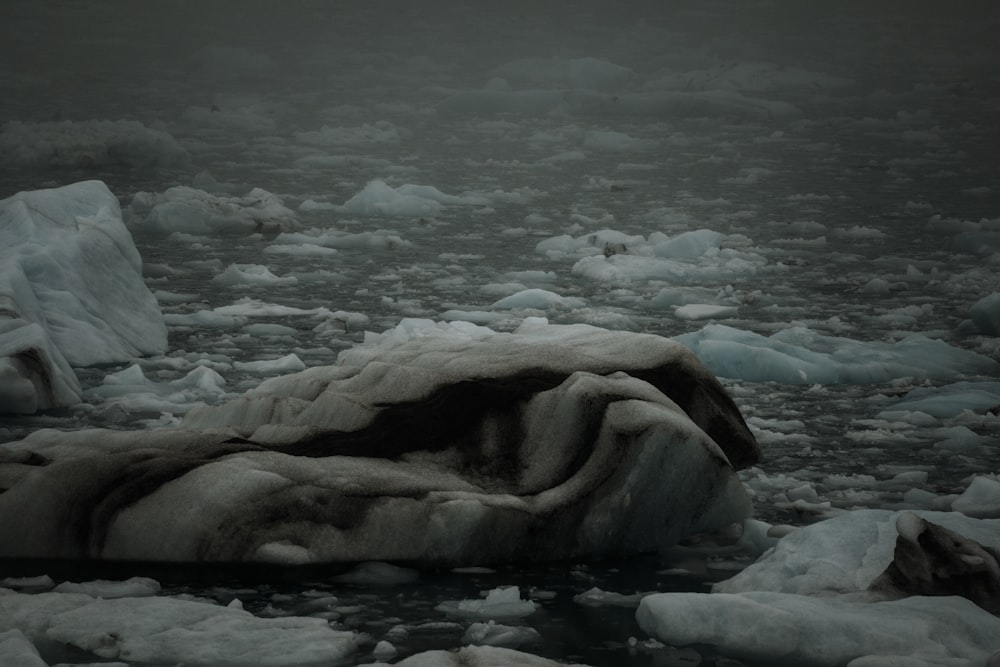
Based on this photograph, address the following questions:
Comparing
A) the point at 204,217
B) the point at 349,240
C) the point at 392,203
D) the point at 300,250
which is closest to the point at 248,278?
the point at 300,250

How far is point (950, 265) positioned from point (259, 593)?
827 centimetres

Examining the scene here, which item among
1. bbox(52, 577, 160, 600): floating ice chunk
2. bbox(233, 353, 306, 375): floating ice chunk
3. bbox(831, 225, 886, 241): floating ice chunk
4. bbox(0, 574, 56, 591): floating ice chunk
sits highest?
bbox(831, 225, 886, 241): floating ice chunk

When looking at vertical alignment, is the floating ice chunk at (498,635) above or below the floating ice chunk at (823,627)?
below

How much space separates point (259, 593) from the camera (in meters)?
4.21

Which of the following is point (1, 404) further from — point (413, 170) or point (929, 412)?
point (413, 170)

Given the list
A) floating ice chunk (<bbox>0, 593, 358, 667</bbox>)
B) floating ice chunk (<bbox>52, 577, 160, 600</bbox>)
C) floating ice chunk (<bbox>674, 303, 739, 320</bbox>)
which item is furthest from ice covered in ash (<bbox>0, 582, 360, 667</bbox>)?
floating ice chunk (<bbox>674, 303, 739, 320</bbox>)

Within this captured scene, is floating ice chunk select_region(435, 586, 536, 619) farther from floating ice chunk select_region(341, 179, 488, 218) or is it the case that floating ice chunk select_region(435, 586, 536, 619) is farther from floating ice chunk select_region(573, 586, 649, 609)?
floating ice chunk select_region(341, 179, 488, 218)

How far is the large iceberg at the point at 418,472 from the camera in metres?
4.47

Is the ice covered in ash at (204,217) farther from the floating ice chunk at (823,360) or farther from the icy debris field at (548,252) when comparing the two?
the floating ice chunk at (823,360)

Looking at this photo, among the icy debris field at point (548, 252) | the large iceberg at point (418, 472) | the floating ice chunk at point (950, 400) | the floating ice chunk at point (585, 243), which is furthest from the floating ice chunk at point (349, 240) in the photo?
the large iceberg at point (418, 472)

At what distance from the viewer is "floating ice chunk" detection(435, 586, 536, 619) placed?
4.06m

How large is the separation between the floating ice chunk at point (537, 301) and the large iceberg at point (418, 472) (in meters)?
3.74

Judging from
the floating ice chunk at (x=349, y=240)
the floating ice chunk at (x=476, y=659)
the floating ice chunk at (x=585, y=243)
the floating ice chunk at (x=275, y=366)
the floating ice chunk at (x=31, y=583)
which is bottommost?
the floating ice chunk at (x=31, y=583)

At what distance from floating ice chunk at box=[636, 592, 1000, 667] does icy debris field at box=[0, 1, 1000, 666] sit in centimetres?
1
